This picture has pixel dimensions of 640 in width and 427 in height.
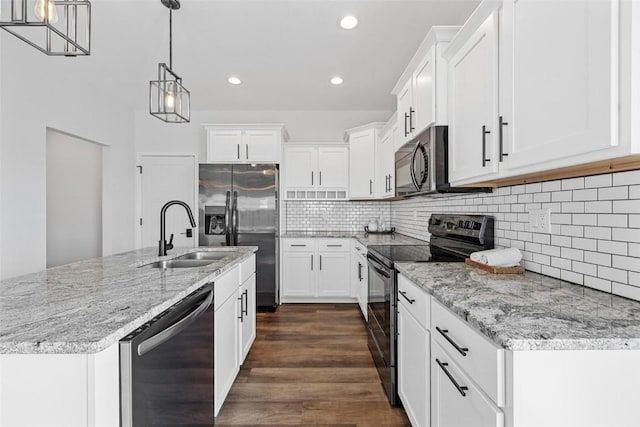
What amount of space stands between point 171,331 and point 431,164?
65.6 inches

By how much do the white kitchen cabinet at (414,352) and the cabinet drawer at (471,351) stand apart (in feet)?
0.48

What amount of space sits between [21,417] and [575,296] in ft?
5.56

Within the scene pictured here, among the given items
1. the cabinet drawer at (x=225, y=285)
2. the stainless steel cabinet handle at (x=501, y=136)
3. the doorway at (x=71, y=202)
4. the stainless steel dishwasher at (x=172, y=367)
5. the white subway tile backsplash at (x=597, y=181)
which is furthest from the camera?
the doorway at (x=71, y=202)

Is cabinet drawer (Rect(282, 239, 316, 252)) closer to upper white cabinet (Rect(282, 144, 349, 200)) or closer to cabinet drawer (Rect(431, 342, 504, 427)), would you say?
upper white cabinet (Rect(282, 144, 349, 200))

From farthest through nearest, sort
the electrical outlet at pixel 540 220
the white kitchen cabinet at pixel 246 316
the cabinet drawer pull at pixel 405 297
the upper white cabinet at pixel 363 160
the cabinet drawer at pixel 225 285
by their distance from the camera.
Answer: the upper white cabinet at pixel 363 160
the white kitchen cabinet at pixel 246 316
the cabinet drawer at pixel 225 285
the cabinet drawer pull at pixel 405 297
the electrical outlet at pixel 540 220

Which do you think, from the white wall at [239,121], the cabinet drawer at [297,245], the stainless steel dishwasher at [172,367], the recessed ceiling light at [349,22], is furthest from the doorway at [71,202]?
the stainless steel dishwasher at [172,367]

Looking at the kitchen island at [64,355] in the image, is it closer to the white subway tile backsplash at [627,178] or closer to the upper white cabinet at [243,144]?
the white subway tile backsplash at [627,178]

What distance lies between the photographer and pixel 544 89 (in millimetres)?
1129

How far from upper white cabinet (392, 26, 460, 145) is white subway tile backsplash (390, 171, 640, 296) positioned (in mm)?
630

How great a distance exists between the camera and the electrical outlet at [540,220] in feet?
5.07

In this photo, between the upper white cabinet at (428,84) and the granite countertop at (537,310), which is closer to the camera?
the granite countertop at (537,310)

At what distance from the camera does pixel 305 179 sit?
4.61m

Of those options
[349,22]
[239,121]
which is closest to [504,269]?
[349,22]

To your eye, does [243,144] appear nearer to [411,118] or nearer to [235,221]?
[235,221]
